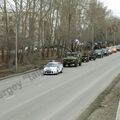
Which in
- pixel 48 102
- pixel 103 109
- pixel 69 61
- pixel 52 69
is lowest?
pixel 69 61

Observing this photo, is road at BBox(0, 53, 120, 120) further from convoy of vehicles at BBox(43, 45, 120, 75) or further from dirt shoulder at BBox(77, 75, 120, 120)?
convoy of vehicles at BBox(43, 45, 120, 75)

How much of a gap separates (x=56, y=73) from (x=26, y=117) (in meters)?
27.5

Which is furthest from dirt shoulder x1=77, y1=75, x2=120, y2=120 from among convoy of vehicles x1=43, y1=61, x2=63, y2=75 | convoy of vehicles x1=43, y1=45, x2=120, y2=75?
convoy of vehicles x1=43, y1=45, x2=120, y2=75

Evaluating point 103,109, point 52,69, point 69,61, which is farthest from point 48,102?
point 69,61

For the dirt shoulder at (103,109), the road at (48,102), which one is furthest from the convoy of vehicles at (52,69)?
the dirt shoulder at (103,109)

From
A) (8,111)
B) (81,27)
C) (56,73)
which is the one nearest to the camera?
(8,111)

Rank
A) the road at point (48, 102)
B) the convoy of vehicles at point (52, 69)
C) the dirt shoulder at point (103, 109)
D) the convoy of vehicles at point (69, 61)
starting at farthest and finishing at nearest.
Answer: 1. the convoy of vehicles at point (69, 61)
2. the convoy of vehicles at point (52, 69)
3. the road at point (48, 102)
4. the dirt shoulder at point (103, 109)

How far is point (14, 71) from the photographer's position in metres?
45.8

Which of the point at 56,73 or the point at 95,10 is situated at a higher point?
the point at 95,10

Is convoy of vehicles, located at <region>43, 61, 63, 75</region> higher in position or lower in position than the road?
lower

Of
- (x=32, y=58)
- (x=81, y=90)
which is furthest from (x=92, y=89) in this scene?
(x=32, y=58)

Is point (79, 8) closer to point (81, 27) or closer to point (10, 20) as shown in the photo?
point (81, 27)

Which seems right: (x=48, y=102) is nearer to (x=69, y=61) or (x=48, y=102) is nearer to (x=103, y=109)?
(x=103, y=109)

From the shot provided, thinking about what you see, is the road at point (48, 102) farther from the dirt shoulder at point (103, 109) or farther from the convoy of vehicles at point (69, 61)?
the convoy of vehicles at point (69, 61)
